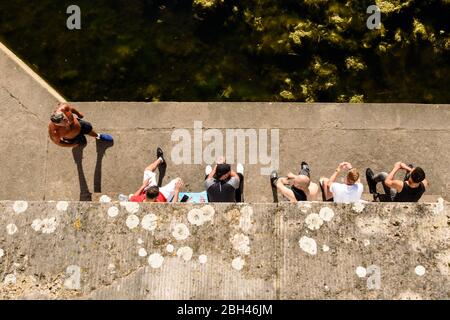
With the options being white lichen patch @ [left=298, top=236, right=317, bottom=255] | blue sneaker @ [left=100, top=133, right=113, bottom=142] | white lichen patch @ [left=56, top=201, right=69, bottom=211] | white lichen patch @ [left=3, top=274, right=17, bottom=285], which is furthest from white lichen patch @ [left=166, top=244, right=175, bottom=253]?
blue sneaker @ [left=100, top=133, right=113, bottom=142]

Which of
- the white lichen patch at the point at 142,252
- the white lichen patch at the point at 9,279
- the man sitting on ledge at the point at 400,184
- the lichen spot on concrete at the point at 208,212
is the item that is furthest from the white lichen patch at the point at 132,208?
the man sitting on ledge at the point at 400,184

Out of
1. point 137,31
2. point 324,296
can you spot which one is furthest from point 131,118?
point 324,296

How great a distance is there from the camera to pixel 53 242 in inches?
152

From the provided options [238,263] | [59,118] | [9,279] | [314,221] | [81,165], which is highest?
[59,118]

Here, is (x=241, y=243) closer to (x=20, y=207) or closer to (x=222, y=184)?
(x=222, y=184)

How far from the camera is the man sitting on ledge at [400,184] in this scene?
5473 millimetres

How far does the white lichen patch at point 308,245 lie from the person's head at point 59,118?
3427mm

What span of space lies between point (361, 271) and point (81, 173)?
14.3ft

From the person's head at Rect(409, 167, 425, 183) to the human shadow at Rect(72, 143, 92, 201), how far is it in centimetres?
460

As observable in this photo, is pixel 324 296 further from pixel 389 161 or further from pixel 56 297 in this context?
pixel 389 161

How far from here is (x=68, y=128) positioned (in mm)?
5637

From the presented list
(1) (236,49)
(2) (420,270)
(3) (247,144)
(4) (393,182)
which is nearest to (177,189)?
(3) (247,144)

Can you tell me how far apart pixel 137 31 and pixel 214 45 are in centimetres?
148

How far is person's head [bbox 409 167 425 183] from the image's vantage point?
5395mm
